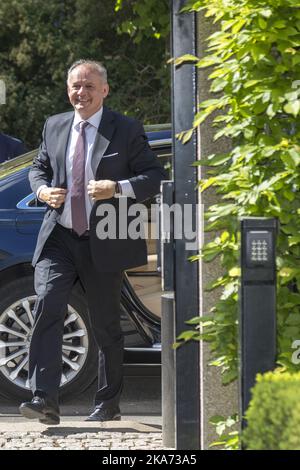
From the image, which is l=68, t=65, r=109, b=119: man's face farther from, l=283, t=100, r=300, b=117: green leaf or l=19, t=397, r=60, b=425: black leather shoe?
l=283, t=100, r=300, b=117: green leaf

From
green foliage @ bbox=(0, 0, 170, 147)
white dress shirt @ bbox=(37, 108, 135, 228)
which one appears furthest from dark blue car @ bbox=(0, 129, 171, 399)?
green foliage @ bbox=(0, 0, 170, 147)

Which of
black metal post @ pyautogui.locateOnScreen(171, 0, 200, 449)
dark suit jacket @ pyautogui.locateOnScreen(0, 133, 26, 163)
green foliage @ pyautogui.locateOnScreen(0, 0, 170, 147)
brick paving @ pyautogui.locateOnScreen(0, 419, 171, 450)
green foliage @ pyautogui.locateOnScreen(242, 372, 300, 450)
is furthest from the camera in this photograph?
green foliage @ pyautogui.locateOnScreen(0, 0, 170, 147)

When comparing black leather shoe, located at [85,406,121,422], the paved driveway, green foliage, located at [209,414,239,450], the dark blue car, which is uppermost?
the dark blue car

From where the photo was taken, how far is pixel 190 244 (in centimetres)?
579

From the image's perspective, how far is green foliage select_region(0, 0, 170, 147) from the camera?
67.5 ft

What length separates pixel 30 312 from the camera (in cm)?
732

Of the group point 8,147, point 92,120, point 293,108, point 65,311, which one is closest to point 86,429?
point 65,311

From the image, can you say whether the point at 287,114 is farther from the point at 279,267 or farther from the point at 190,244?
the point at 190,244

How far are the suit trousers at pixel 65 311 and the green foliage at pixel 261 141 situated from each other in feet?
6.21

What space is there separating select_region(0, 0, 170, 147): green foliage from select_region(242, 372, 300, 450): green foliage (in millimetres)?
16571

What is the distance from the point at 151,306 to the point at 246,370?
3.16 metres

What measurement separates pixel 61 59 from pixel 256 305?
1692cm
